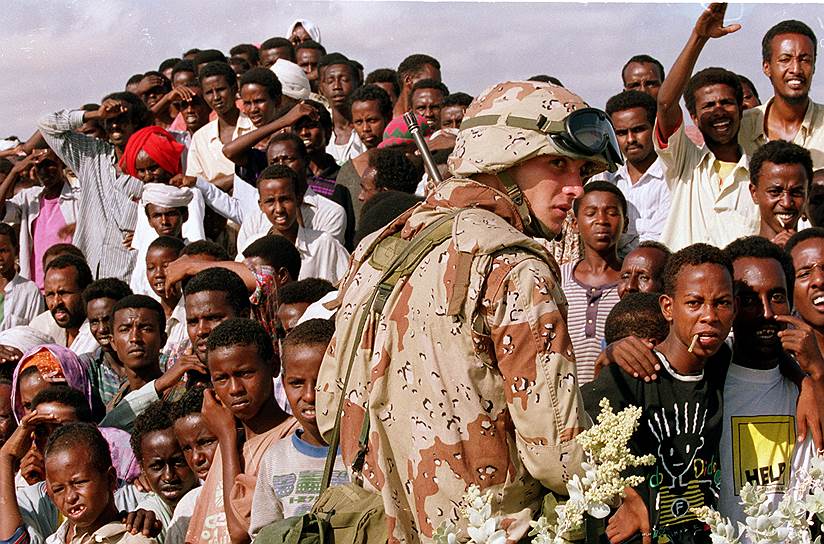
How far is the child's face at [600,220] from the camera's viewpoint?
6570 mm

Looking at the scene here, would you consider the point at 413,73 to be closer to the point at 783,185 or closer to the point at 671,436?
the point at 783,185

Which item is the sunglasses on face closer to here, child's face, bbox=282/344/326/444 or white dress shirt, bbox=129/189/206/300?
white dress shirt, bbox=129/189/206/300

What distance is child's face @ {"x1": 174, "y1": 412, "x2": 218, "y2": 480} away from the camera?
18.6ft

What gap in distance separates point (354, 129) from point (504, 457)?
6.77 meters

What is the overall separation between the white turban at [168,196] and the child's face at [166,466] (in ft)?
9.74

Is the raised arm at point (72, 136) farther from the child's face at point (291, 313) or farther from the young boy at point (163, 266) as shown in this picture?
the child's face at point (291, 313)

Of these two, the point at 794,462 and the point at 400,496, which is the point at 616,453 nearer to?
the point at 400,496

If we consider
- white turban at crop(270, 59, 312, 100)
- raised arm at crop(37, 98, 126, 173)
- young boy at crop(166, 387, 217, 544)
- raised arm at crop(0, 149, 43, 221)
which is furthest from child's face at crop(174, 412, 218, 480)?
white turban at crop(270, 59, 312, 100)

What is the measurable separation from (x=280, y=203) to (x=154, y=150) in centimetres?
155

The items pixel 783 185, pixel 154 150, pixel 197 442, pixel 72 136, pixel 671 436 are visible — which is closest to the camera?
pixel 671 436

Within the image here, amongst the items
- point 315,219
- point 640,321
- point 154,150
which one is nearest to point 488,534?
point 640,321

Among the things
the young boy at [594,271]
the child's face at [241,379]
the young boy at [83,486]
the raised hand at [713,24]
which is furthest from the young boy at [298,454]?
the raised hand at [713,24]

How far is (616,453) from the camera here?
103 inches

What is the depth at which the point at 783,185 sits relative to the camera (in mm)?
6266
